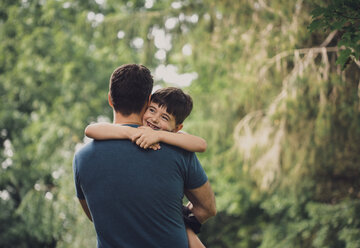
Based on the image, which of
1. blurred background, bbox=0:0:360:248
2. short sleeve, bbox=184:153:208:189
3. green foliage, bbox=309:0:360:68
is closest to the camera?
short sleeve, bbox=184:153:208:189

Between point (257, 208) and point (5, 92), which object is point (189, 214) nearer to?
point (257, 208)

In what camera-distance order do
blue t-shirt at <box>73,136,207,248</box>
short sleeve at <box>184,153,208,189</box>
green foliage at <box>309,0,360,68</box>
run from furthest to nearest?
1. green foliage at <box>309,0,360,68</box>
2. short sleeve at <box>184,153,208,189</box>
3. blue t-shirt at <box>73,136,207,248</box>

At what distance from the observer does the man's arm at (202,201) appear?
1844 millimetres

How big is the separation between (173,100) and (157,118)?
4.9 inches

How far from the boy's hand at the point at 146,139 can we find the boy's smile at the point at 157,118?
1.07ft

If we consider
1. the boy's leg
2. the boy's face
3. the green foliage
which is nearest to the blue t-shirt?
the boy's leg

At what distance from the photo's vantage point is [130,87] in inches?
70.4

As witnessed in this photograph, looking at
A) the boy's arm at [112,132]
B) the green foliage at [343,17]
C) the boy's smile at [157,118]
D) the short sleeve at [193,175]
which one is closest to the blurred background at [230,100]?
the green foliage at [343,17]

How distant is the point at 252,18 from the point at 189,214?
540 centimetres

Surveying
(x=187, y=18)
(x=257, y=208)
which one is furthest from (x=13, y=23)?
(x=257, y=208)

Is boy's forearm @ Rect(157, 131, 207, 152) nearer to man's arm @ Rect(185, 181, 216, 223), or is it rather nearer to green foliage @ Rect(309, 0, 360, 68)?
man's arm @ Rect(185, 181, 216, 223)

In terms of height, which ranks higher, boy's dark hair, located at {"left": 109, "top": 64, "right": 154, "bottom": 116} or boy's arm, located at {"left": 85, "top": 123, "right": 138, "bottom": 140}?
boy's dark hair, located at {"left": 109, "top": 64, "right": 154, "bottom": 116}

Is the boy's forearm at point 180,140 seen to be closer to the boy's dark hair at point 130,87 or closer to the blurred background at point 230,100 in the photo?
the boy's dark hair at point 130,87

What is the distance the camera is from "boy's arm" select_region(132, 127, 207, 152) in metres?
1.71
